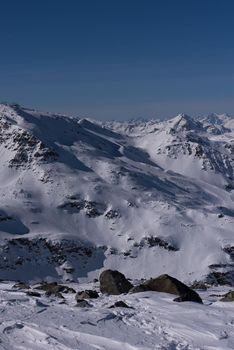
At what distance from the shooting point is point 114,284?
1399 inches

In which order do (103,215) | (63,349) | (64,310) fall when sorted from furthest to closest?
(103,215)
(64,310)
(63,349)

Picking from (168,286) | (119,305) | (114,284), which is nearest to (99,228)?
(114,284)

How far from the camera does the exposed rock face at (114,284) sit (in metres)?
35.0

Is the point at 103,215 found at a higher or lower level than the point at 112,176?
lower

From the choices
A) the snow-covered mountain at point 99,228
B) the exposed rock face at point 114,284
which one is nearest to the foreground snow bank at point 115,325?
the exposed rock face at point 114,284

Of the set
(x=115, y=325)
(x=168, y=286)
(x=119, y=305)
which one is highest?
(x=168, y=286)

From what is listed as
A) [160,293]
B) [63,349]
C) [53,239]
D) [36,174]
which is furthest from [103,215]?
[63,349]

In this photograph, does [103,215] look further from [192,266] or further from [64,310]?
[64,310]

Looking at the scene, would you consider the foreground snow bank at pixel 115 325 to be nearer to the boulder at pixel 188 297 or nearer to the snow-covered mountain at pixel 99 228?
the boulder at pixel 188 297

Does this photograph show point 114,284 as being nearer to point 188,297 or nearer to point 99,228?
point 188,297

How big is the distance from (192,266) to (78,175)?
6792 cm

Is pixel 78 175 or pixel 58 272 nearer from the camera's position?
pixel 58 272

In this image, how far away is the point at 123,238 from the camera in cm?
15488

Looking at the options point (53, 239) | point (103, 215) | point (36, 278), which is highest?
A: point (103, 215)
